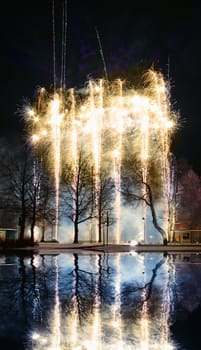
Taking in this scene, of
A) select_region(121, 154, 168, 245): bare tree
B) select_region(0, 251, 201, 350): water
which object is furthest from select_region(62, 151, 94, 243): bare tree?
select_region(0, 251, 201, 350): water

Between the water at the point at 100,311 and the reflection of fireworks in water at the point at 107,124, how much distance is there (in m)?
29.8

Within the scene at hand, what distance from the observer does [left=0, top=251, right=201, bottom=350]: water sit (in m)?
9.02

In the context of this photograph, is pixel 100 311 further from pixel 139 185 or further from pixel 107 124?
pixel 139 185

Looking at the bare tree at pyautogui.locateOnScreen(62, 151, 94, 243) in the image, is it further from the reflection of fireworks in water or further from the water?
the water

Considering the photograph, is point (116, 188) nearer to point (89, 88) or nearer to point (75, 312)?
point (89, 88)

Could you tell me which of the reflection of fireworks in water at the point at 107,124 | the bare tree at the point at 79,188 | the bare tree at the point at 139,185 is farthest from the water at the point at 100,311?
the bare tree at the point at 79,188

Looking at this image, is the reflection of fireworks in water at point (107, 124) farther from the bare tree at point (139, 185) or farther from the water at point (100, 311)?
the water at point (100, 311)

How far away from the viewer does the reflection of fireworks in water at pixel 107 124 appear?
48.3m

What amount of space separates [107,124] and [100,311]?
134ft

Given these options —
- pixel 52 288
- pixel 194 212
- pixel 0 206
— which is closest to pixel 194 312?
pixel 52 288

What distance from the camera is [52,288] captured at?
16297 millimetres

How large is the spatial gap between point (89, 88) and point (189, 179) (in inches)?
953

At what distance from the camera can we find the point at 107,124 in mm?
51938

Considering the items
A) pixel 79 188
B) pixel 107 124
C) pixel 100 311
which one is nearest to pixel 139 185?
pixel 79 188
